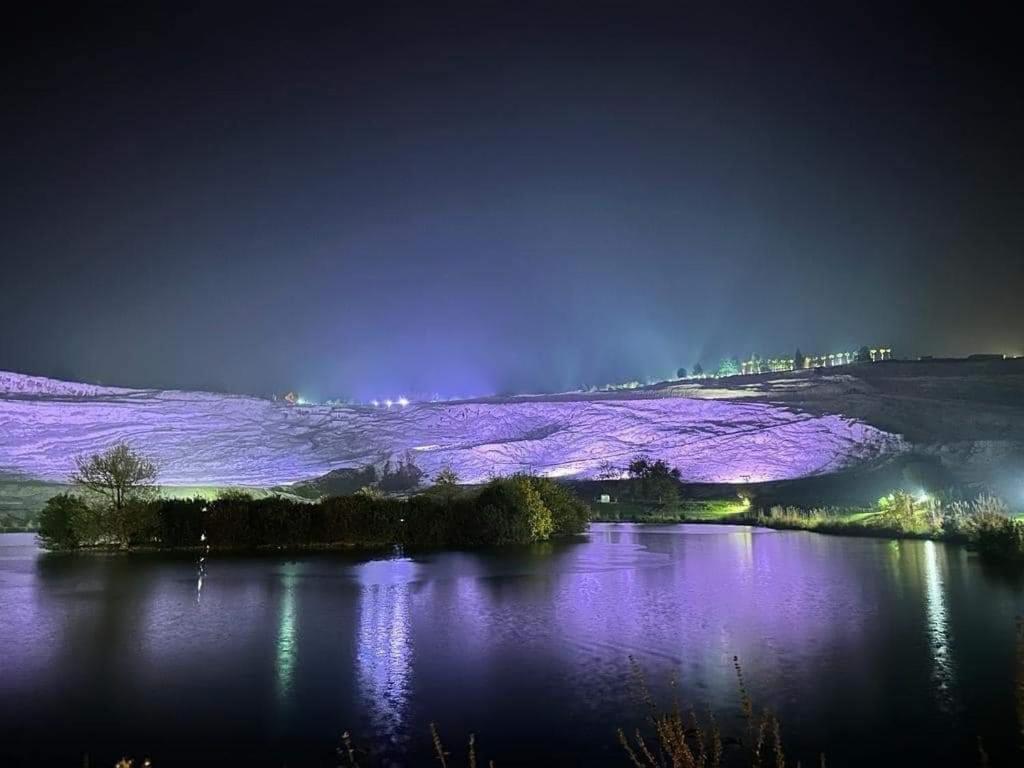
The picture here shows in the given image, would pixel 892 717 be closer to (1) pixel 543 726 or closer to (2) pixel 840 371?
(1) pixel 543 726

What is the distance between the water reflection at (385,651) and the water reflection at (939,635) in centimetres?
649

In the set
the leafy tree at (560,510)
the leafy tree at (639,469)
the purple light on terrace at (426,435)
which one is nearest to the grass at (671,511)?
the leafy tree at (639,469)

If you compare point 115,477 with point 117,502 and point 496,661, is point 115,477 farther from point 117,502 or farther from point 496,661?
point 496,661

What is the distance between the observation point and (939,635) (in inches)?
553

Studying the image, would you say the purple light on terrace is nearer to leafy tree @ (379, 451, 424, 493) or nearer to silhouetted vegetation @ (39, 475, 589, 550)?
leafy tree @ (379, 451, 424, 493)

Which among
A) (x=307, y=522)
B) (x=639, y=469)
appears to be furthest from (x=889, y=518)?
(x=639, y=469)

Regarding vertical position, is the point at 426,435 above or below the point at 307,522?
above

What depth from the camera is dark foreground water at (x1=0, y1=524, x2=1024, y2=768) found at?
9.06 meters

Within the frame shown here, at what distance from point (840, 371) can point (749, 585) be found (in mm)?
111591

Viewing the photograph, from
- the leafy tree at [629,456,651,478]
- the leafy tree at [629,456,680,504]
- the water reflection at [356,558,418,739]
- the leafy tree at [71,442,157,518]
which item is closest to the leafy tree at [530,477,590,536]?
the leafy tree at [71,442,157,518]

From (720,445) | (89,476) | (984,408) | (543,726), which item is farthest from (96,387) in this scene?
(543,726)

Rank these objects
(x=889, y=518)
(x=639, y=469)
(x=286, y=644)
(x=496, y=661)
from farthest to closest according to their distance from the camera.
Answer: (x=639, y=469)
(x=889, y=518)
(x=286, y=644)
(x=496, y=661)

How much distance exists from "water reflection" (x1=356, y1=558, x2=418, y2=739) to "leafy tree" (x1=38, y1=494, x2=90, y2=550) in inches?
632

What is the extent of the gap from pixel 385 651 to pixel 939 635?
9053mm
